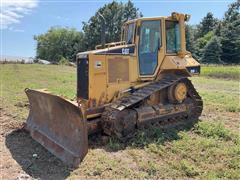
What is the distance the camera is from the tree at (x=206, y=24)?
60.0 metres

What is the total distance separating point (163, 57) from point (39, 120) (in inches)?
134

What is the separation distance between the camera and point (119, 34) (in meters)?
49.4

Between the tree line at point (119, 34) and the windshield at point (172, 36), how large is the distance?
20.9 m

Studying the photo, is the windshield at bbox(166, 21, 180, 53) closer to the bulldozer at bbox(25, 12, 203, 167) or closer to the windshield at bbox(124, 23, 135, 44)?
the bulldozer at bbox(25, 12, 203, 167)

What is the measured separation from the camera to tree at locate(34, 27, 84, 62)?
215 feet

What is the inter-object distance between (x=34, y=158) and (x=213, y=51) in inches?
1561

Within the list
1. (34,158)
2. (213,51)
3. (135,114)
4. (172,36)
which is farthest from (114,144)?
(213,51)

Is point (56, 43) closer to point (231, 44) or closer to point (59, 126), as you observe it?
point (231, 44)

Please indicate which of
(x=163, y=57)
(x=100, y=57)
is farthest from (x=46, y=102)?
(x=163, y=57)

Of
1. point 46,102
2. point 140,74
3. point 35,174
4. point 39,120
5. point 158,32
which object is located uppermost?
point 158,32

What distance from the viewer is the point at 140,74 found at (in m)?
→ 7.70

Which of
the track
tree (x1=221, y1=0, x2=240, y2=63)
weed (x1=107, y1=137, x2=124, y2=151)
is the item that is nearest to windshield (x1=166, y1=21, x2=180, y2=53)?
the track

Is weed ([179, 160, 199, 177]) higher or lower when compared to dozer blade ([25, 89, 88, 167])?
lower

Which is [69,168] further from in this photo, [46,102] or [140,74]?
[140,74]
